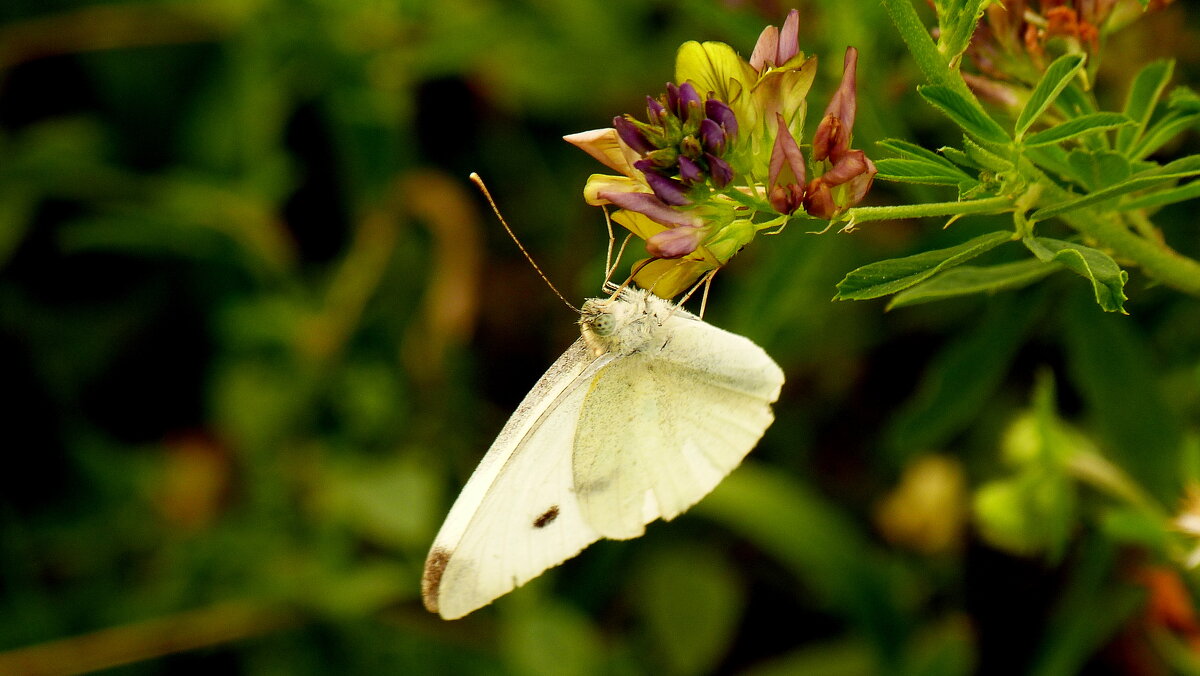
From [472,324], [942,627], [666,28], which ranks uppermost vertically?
[666,28]

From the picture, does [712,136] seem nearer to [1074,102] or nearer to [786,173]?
[786,173]

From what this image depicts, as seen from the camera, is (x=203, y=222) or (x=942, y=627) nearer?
(x=942, y=627)

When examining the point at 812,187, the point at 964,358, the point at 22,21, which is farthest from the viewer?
the point at 22,21

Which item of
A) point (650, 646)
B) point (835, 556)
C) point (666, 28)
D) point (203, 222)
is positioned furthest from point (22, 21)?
point (835, 556)

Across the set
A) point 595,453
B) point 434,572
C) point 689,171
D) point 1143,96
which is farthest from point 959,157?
point 434,572

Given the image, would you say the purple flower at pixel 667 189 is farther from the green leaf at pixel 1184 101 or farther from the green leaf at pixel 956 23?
the green leaf at pixel 1184 101

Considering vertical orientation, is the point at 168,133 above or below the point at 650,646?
above

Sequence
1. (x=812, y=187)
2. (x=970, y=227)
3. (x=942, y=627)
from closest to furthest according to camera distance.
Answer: (x=812, y=187)
(x=970, y=227)
(x=942, y=627)

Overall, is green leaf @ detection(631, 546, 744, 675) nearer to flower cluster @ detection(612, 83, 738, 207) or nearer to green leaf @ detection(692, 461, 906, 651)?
green leaf @ detection(692, 461, 906, 651)

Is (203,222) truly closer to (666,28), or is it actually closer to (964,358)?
(666,28)
